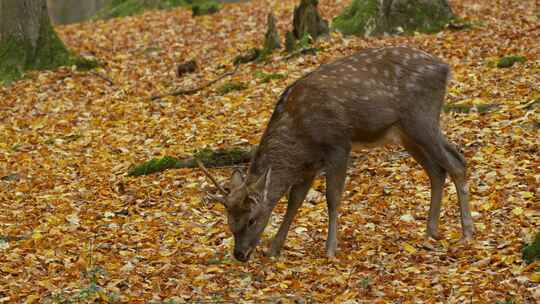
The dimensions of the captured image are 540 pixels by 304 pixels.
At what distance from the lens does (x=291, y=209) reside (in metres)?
8.86

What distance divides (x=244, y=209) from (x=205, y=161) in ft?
10.9

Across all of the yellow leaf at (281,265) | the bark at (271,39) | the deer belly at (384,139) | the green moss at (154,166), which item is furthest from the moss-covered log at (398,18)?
the yellow leaf at (281,265)

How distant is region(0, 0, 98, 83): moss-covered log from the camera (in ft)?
57.2

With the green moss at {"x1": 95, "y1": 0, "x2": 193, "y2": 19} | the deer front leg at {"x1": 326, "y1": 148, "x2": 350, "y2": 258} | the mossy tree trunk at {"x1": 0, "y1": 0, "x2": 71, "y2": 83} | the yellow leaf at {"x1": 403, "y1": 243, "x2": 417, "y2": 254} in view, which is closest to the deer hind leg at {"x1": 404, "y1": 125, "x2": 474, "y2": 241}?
the yellow leaf at {"x1": 403, "y1": 243, "x2": 417, "y2": 254}

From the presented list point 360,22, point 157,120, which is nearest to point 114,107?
point 157,120

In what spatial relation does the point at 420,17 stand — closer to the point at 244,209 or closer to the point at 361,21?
the point at 361,21

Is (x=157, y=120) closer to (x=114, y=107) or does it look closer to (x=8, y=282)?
(x=114, y=107)

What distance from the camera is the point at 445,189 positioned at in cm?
1004

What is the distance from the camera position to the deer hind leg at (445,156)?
28.7 ft

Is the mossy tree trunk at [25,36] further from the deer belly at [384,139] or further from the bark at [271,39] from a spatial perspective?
the deer belly at [384,139]

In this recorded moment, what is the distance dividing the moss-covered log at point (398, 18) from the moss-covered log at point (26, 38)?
5443 millimetres

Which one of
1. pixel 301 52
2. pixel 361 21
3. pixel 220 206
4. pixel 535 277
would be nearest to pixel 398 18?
pixel 361 21

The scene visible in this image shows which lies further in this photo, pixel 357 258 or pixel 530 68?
pixel 530 68

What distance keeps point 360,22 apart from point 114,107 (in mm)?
5112
